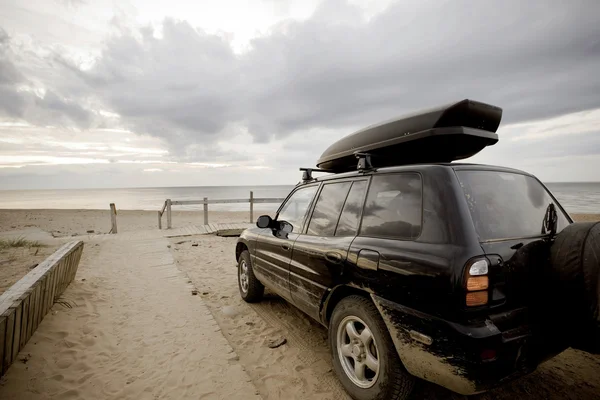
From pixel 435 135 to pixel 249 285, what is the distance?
127 inches

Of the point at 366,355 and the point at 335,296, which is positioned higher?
the point at 335,296

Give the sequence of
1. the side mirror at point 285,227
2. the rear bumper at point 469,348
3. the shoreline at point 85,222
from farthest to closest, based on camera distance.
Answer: the shoreline at point 85,222 → the side mirror at point 285,227 → the rear bumper at point 469,348

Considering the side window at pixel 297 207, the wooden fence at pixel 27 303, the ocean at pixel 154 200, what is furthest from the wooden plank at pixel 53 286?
the ocean at pixel 154 200

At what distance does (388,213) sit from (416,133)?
0.87 meters

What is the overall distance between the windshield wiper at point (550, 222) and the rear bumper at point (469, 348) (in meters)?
0.70

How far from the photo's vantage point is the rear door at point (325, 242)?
8.14ft

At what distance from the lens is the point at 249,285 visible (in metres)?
4.32

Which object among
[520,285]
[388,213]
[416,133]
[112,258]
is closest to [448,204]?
[388,213]

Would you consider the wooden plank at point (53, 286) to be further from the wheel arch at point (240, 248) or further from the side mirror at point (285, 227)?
the side mirror at point (285, 227)

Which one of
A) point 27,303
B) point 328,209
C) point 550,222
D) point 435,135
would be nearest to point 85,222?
point 27,303

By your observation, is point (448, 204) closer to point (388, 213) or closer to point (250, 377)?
point (388, 213)

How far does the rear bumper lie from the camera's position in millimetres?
1590

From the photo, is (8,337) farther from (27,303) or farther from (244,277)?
(244,277)

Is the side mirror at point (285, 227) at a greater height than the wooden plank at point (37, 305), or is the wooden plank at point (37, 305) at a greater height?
the side mirror at point (285, 227)
